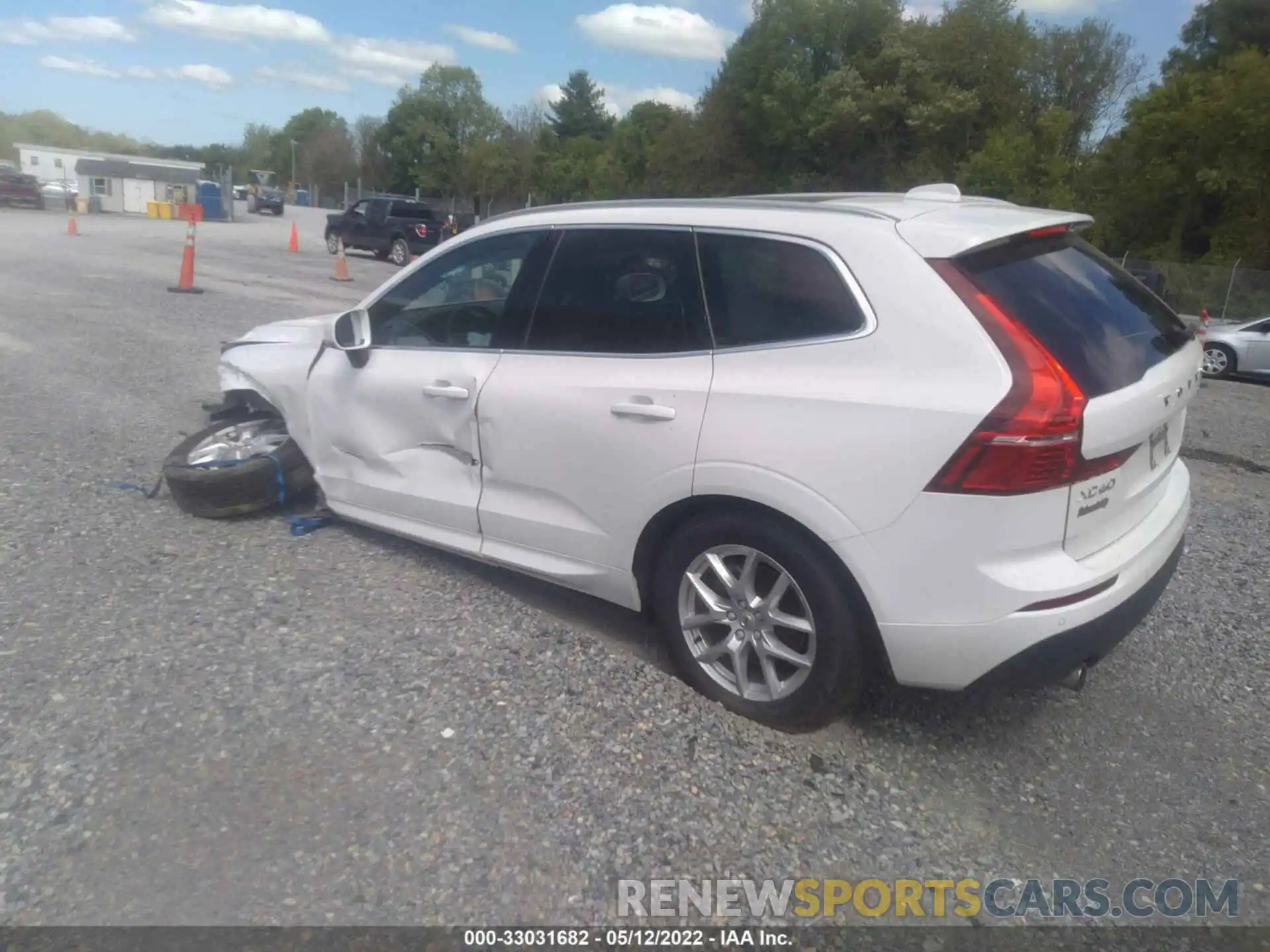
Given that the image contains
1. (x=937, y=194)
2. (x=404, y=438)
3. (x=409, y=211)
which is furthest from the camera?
(x=409, y=211)

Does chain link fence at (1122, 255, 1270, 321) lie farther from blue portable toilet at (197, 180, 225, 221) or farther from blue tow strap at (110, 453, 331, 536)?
blue portable toilet at (197, 180, 225, 221)

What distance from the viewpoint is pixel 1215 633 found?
4621mm

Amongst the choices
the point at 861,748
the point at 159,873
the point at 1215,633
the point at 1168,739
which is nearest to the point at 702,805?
the point at 861,748

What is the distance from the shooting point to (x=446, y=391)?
440 centimetres

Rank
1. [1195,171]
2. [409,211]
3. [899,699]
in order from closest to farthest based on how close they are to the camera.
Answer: [899,699] → [409,211] → [1195,171]

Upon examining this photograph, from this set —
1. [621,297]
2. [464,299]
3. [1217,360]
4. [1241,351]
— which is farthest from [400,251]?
[621,297]

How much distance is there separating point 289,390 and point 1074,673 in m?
3.86

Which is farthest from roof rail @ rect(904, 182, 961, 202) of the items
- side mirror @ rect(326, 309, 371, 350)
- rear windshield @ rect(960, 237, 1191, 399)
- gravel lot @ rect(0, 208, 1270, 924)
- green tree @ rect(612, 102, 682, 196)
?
green tree @ rect(612, 102, 682, 196)

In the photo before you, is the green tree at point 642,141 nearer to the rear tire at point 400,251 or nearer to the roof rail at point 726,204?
the rear tire at point 400,251

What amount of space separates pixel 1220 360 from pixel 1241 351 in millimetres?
321

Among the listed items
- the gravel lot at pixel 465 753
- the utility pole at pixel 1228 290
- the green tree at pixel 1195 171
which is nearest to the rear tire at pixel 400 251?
→ the utility pole at pixel 1228 290

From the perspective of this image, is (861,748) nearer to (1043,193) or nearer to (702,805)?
(702,805)

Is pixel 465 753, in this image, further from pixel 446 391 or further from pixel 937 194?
pixel 937 194

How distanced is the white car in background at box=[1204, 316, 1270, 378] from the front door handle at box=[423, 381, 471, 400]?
48.9 ft
